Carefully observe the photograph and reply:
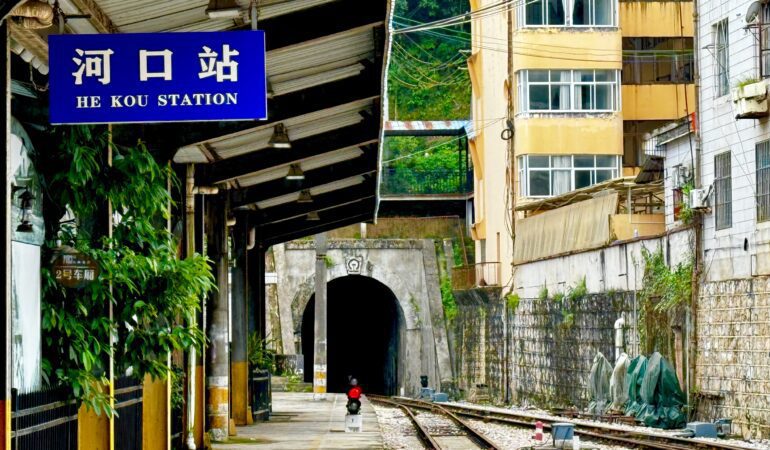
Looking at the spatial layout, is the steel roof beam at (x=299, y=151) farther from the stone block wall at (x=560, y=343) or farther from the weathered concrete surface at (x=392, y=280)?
the weathered concrete surface at (x=392, y=280)

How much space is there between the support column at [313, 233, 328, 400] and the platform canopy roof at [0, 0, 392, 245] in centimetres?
1109

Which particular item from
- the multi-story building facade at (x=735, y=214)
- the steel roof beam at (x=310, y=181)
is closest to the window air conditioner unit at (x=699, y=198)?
the multi-story building facade at (x=735, y=214)

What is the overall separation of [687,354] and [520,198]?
16624 millimetres

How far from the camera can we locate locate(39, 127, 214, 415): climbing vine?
32.6ft

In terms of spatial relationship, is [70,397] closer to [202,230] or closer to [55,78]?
[55,78]

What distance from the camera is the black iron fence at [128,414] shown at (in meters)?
11.8

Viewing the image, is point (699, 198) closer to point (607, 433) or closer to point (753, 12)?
point (753, 12)

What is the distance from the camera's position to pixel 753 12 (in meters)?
23.0

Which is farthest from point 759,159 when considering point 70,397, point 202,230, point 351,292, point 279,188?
point 351,292

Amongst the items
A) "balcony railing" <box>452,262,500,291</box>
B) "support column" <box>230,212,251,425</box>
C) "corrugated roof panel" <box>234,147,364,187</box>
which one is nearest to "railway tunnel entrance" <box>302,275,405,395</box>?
"balcony railing" <box>452,262,500,291</box>

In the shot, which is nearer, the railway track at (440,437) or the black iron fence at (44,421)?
the black iron fence at (44,421)

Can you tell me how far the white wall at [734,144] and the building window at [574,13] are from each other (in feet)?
51.3

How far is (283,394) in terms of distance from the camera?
40.5 meters

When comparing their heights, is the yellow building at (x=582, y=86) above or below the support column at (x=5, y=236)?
above
